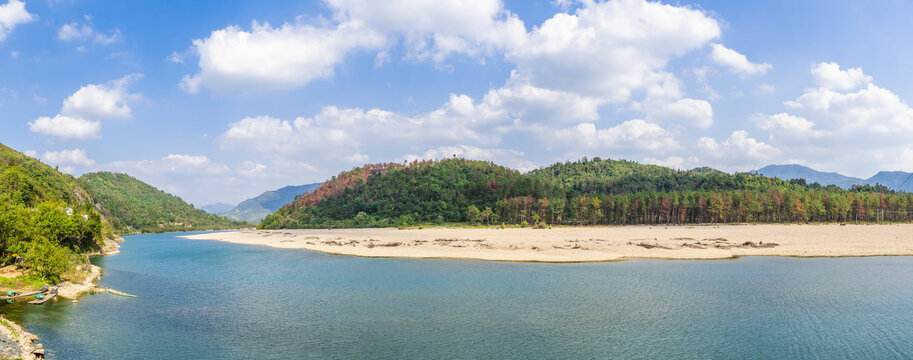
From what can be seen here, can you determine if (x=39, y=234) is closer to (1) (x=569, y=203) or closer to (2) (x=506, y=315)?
(2) (x=506, y=315)

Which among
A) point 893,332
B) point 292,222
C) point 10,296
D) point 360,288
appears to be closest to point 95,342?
point 10,296

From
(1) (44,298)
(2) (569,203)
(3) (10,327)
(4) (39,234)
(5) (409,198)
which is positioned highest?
(5) (409,198)

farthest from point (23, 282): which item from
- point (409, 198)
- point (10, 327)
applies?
point (409, 198)

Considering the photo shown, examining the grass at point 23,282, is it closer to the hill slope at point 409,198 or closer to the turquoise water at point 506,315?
the turquoise water at point 506,315

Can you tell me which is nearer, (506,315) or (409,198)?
(506,315)

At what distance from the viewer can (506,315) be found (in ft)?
93.7

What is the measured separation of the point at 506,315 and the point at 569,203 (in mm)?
116195

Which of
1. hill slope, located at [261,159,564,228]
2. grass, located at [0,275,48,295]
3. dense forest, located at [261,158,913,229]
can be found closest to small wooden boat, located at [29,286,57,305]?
grass, located at [0,275,48,295]

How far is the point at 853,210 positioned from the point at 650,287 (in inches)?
5182

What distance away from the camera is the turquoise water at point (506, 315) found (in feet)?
72.8

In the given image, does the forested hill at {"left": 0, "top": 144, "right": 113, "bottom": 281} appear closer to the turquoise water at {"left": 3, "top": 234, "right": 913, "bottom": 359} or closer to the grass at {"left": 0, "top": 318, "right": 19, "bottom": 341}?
the turquoise water at {"left": 3, "top": 234, "right": 913, "bottom": 359}

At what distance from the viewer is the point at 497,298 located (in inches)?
1321

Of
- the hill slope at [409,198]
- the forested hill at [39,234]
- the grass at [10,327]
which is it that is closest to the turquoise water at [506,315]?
the grass at [10,327]

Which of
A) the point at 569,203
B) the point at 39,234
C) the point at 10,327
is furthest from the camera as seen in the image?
the point at 569,203
